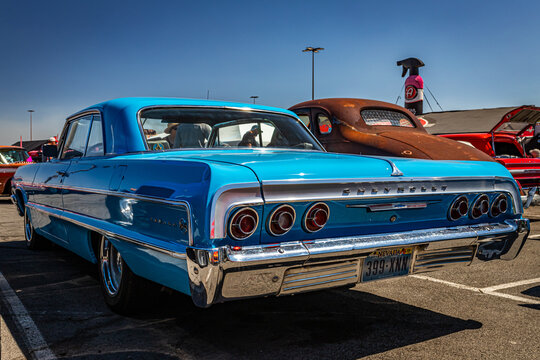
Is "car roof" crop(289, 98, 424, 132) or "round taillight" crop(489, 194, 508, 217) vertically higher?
"car roof" crop(289, 98, 424, 132)

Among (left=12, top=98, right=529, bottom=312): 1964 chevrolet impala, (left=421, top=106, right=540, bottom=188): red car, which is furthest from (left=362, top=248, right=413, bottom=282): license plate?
(left=421, top=106, right=540, bottom=188): red car

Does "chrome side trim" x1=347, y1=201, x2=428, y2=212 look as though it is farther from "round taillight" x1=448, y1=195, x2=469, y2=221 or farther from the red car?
the red car

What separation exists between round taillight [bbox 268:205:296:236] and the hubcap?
1.46 meters

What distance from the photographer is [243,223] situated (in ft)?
8.85

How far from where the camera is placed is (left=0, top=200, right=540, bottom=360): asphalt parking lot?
313cm

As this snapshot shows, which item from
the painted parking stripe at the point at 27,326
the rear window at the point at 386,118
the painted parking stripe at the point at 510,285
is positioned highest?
the rear window at the point at 386,118

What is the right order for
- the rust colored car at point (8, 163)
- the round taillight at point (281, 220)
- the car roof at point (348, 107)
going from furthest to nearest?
the rust colored car at point (8, 163)
the car roof at point (348, 107)
the round taillight at point (281, 220)

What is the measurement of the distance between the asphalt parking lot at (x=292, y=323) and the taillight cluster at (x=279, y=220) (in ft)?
2.47

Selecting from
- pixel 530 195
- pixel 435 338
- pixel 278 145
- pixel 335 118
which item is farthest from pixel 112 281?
pixel 530 195

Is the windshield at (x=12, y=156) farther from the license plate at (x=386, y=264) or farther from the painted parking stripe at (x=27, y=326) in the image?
the license plate at (x=386, y=264)

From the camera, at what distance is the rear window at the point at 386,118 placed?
7855 mm

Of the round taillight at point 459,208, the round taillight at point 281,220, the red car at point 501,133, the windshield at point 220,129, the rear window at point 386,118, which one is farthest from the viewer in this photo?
the red car at point 501,133

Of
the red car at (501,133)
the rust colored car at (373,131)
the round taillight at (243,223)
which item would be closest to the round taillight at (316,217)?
the round taillight at (243,223)

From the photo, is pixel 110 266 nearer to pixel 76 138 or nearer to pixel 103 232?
pixel 103 232
